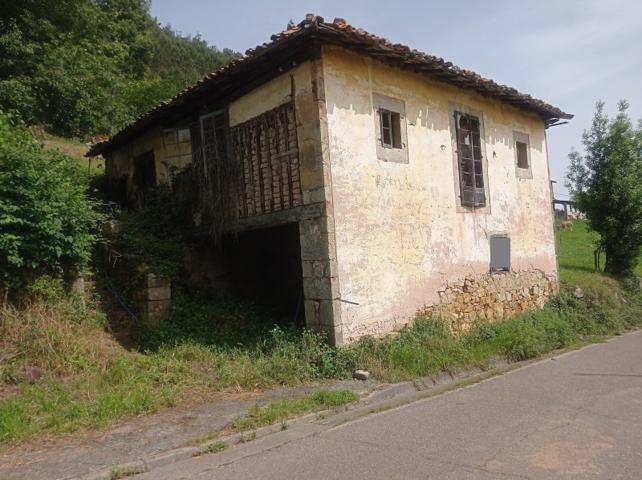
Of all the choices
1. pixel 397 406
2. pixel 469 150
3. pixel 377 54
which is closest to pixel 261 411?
pixel 397 406

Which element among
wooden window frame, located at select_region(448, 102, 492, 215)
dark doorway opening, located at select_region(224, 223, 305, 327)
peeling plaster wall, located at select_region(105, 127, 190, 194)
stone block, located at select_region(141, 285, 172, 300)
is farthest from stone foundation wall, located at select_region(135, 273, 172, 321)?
wooden window frame, located at select_region(448, 102, 492, 215)

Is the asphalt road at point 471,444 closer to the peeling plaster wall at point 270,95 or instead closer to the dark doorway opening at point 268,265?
the dark doorway opening at point 268,265

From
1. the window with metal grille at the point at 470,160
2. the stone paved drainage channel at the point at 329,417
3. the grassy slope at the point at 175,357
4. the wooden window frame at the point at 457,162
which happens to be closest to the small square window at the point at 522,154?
the wooden window frame at the point at 457,162

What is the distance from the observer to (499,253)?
37.0ft

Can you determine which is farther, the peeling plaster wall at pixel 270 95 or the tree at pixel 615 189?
the tree at pixel 615 189

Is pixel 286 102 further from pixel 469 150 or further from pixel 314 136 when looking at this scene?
pixel 469 150

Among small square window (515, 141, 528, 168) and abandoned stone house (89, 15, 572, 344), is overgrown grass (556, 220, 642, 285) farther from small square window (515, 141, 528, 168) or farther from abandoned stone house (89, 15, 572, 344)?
small square window (515, 141, 528, 168)

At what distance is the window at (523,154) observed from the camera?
40.6 ft

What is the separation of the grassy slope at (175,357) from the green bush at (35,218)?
1.66ft

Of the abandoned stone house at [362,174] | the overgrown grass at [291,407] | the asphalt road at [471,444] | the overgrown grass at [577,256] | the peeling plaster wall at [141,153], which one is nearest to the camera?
the asphalt road at [471,444]

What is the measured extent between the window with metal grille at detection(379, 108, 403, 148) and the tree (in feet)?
32.7

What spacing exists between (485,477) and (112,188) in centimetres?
1306

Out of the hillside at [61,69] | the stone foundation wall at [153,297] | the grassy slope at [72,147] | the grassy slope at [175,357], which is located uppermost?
the hillside at [61,69]

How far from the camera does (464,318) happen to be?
10.2 m
